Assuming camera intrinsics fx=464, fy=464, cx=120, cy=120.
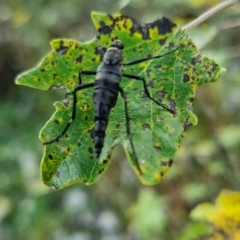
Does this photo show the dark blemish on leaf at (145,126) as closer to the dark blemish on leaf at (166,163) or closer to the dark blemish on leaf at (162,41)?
the dark blemish on leaf at (166,163)

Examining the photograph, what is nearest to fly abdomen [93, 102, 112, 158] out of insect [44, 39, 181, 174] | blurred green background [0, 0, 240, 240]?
insect [44, 39, 181, 174]

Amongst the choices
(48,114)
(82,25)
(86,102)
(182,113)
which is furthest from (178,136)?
(82,25)

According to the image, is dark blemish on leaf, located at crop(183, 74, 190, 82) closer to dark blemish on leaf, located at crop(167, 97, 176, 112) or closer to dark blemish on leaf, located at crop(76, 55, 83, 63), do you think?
dark blemish on leaf, located at crop(167, 97, 176, 112)

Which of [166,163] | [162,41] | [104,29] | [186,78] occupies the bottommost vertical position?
[166,163]

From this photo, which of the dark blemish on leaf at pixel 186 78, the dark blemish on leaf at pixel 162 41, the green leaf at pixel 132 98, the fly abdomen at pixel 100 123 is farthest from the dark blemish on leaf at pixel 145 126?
the dark blemish on leaf at pixel 162 41

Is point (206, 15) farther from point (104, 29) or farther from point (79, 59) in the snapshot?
point (79, 59)

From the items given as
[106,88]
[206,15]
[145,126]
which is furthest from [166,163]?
[206,15]
